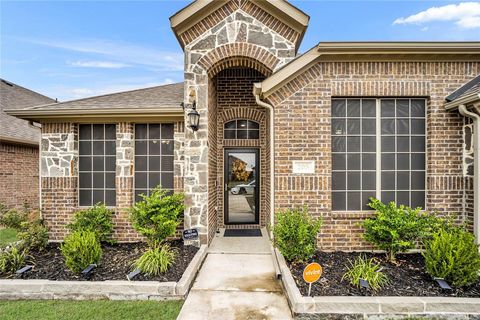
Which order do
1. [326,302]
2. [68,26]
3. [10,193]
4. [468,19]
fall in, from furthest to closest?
[68,26] < [468,19] < [10,193] < [326,302]

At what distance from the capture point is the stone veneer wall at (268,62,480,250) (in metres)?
4.94

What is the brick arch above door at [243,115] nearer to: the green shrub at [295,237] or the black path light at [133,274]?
the green shrub at [295,237]

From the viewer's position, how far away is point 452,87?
16.3 feet

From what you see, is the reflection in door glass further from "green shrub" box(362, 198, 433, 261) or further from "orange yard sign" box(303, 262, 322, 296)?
"orange yard sign" box(303, 262, 322, 296)

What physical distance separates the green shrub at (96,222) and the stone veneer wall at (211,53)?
183 centimetres

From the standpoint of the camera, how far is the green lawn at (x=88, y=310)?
3.25 m

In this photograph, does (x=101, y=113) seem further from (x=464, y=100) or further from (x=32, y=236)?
(x=464, y=100)

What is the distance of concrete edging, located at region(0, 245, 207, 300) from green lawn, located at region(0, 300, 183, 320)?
0.09 meters

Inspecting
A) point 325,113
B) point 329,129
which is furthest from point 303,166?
point 325,113

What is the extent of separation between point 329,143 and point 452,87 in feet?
8.56

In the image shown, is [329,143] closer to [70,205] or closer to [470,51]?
[470,51]

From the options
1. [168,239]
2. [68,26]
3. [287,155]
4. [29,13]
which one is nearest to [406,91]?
[287,155]

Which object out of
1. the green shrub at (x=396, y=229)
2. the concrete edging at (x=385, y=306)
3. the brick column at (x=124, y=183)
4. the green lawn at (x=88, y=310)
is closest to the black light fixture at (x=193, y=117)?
the brick column at (x=124, y=183)

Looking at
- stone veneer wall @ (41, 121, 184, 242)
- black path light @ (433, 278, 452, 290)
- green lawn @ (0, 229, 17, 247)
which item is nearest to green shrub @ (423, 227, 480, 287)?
black path light @ (433, 278, 452, 290)
